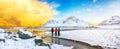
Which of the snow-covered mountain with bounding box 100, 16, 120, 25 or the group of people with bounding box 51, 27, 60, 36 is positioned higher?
the snow-covered mountain with bounding box 100, 16, 120, 25

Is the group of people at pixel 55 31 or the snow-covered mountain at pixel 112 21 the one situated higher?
the snow-covered mountain at pixel 112 21

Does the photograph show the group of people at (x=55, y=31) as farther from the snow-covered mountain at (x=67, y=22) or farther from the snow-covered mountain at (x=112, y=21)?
the snow-covered mountain at (x=112, y=21)

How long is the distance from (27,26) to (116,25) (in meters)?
1.64

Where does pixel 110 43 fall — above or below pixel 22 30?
below

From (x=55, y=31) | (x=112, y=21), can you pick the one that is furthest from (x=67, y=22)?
(x=112, y=21)

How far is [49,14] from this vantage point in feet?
15.6

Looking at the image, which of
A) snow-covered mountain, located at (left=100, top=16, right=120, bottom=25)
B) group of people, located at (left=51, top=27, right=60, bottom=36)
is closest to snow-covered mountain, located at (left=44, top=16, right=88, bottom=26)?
group of people, located at (left=51, top=27, right=60, bottom=36)

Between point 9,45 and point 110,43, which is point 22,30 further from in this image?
point 110,43

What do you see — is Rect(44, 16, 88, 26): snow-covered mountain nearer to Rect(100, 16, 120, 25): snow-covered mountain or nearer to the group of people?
the group of people

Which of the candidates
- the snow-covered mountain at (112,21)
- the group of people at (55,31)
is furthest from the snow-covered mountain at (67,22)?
the snow-covered mountain at (112,21)

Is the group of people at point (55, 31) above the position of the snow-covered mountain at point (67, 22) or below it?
below

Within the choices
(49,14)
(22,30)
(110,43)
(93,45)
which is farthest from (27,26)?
(110,43)

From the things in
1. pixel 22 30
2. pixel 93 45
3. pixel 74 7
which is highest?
pixel 74 7

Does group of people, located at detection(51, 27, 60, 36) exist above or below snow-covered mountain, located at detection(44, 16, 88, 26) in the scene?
below
